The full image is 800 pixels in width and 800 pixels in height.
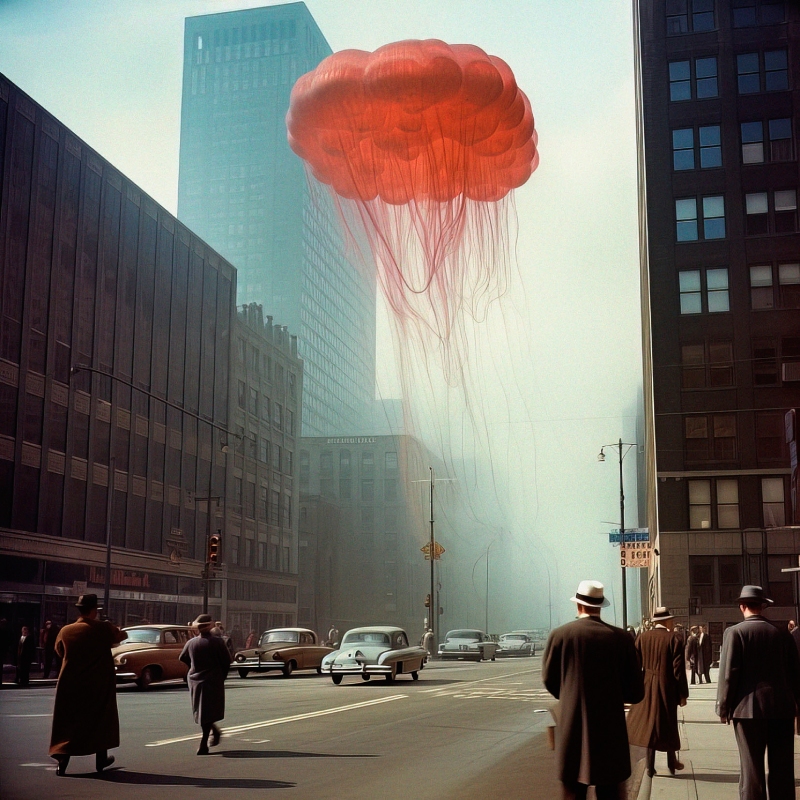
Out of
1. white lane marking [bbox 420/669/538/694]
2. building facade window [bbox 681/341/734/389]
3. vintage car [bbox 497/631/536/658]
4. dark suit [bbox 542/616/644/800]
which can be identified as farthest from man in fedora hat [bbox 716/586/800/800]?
vintage car [bbox 497/631/536/658]

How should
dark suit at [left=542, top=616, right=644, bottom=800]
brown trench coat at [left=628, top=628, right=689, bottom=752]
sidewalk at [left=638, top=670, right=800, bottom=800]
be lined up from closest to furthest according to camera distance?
dark suit at [left=542, top=616, right=644, bottom=800]
sidewalk at [left=638, top=670, right=800, bottom=800]
brown trench coat at [left=628, top=628, right=689, bottom=752]

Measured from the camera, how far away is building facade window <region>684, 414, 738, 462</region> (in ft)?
150

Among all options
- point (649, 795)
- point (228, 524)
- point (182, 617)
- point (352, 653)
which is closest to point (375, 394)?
point (228, 524)

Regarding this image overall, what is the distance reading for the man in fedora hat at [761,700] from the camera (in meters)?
7.51

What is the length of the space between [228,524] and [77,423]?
20759 mm

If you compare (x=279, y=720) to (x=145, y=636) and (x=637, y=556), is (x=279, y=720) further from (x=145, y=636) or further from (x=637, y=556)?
(x=637, y=556)

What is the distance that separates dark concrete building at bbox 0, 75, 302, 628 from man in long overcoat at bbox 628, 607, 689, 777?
81.0ft

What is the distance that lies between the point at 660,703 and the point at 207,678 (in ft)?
17.5

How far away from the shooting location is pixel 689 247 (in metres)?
47.2

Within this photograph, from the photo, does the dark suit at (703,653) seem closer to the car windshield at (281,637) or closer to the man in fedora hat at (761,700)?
the car windshield at (281,637)

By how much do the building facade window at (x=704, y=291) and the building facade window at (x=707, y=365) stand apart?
1635mm

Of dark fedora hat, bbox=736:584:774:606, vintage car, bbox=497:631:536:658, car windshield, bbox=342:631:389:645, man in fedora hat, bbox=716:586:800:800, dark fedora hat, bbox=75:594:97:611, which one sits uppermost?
dark fedora hat, bbox=736:584:774:606

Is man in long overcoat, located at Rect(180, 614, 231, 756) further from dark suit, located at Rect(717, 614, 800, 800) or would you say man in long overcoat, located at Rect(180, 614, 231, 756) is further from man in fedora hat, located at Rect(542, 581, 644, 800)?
dark suit, located at Rect(717, 614, 800, 800)

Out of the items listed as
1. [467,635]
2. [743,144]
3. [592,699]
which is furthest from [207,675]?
[743,144]
